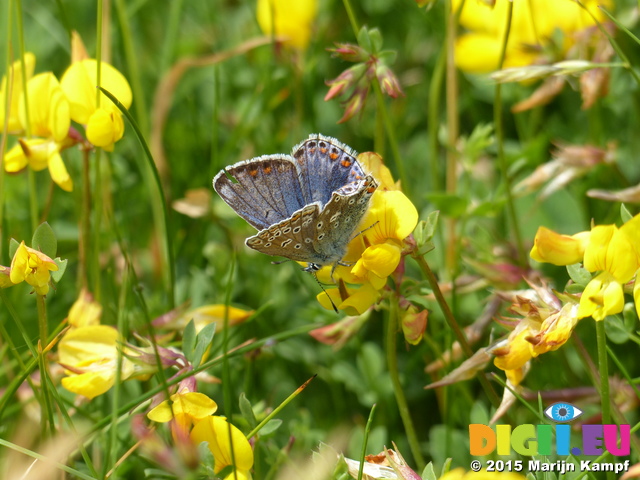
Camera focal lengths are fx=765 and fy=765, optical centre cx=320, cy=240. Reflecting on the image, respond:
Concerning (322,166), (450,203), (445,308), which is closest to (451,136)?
(450,203)

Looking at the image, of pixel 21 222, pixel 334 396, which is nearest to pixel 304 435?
pixel 334 396

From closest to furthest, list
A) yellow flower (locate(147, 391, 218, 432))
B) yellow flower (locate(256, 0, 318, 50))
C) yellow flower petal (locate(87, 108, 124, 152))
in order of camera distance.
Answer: yellow flower (locate(147, 391, 218, 432))
yellow flower petal (locate(87, 108, 124, 152))
yellow flower (locate(256, 0, 318, 50))

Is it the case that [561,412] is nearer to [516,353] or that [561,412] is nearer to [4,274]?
[516,353]

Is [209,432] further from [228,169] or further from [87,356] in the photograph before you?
[228,169]

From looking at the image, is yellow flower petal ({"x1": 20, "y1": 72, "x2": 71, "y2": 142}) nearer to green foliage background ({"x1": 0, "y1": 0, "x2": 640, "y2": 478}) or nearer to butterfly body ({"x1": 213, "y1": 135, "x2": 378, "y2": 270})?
green foliage background ({"x1": 0, "y1": 0, "x2": 640, "y2": 478})

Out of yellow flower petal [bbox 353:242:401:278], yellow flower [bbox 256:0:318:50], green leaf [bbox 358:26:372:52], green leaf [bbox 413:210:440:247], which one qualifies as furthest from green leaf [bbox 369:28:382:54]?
yellow flower [bbox 256:0:318:50]

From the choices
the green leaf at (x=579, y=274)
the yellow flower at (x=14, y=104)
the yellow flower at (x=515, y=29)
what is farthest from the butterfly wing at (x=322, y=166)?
the yellow flower at (x=515, y=29)

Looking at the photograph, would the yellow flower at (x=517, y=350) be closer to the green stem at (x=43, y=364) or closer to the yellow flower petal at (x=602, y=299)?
the yellow flower petal at (x=602, y=299)
